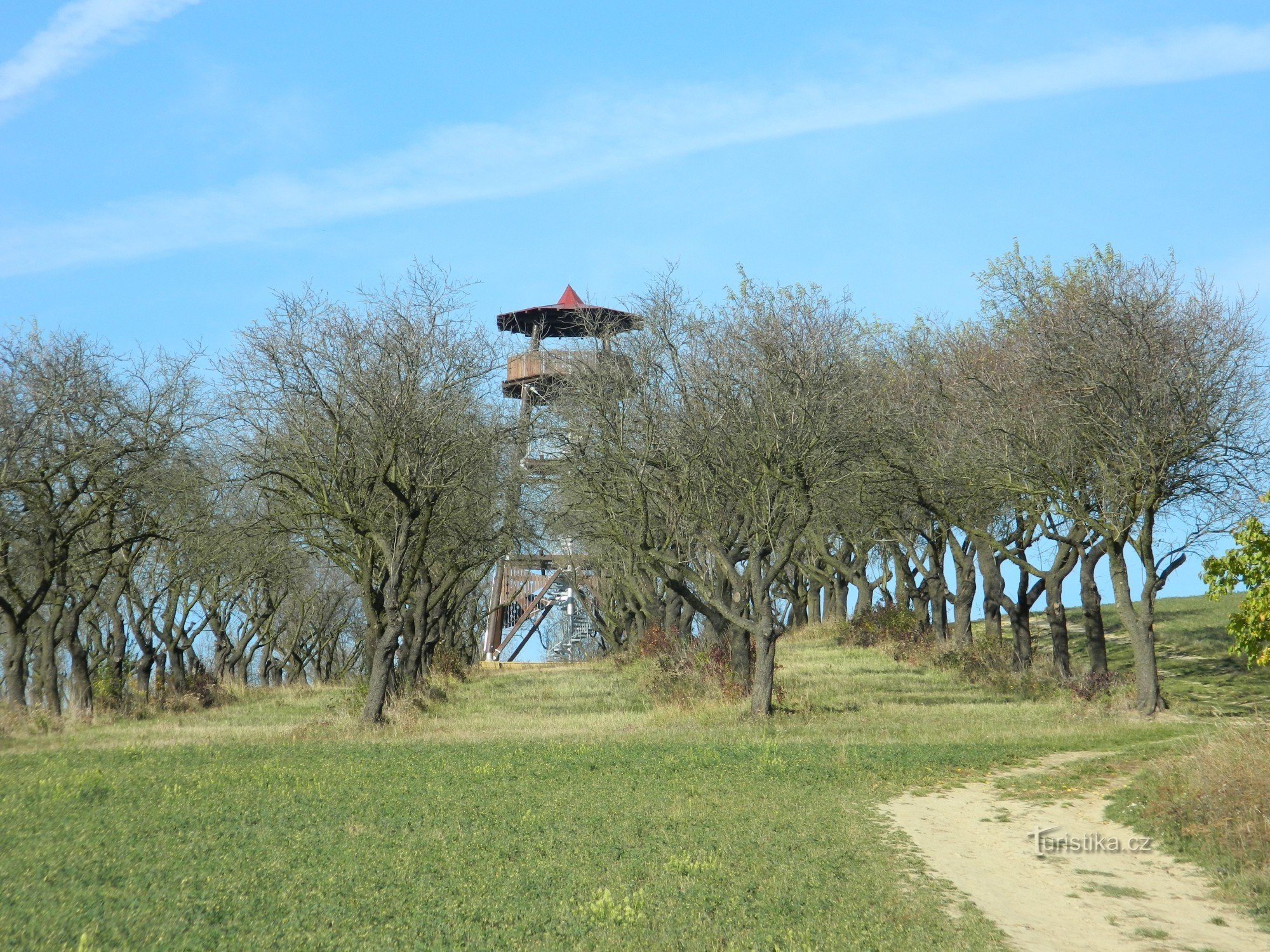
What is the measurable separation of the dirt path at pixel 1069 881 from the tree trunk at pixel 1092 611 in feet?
45.0

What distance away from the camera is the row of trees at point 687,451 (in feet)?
73.9

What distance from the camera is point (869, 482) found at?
29812mm

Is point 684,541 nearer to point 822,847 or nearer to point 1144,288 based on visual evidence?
point 1144,288

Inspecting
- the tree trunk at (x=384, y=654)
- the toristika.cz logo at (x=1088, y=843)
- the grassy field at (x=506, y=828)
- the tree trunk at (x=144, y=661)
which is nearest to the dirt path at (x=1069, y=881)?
the toristika.cz logo at (x=1088, y=843)

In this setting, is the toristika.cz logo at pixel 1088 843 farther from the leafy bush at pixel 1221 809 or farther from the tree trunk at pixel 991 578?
the tree trunk at pixel 991 578

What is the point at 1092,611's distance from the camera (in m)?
26.9

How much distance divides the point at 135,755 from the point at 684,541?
13.4 metres

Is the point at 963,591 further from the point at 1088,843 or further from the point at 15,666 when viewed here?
the point at 15,666

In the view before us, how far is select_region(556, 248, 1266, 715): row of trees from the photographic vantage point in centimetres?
2209

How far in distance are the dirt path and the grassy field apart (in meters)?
0.47

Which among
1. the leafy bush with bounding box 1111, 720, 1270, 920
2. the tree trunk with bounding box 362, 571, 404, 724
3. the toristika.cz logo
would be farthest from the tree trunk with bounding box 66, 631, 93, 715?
the leafy bush with bounding box 1111, 720, 1270, 920

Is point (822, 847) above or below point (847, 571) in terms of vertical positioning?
below

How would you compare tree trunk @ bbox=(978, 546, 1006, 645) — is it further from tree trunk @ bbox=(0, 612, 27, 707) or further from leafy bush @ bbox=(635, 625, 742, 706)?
tree trunk @ bbox=(0, 612, 27, 707)

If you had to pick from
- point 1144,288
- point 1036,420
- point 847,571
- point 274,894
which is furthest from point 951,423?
point 274,894
